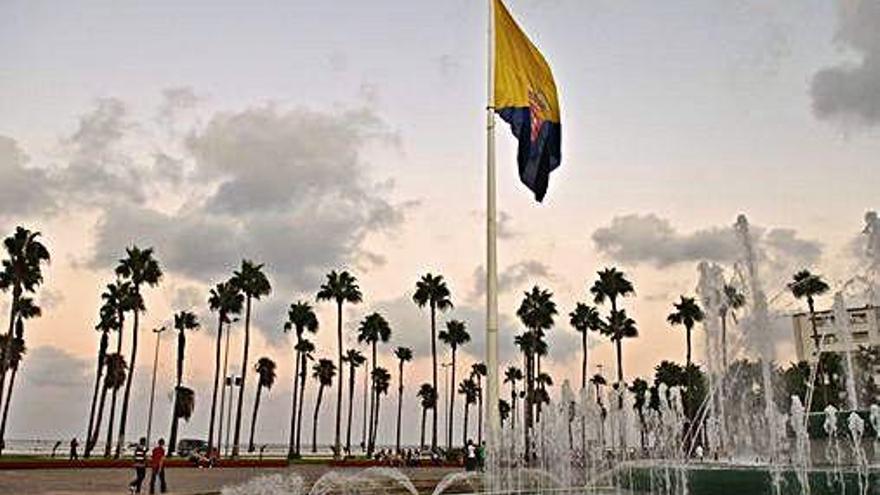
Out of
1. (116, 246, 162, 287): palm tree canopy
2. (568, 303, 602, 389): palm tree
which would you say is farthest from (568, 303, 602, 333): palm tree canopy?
(116, 246, 162, 287): palm tree canopy

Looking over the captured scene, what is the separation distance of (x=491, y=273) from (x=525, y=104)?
4303 mm

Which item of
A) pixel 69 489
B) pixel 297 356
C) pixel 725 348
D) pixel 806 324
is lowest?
pixel 69 489

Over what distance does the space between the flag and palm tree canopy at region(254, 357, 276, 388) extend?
74.1 m

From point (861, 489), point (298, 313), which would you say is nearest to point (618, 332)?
point (298, 313)

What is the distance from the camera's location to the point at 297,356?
78.7 m

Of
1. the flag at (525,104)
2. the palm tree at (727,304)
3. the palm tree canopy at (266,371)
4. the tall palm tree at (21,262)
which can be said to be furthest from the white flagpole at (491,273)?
the palm tree canopy at (266,371)

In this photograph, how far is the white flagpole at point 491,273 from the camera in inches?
661

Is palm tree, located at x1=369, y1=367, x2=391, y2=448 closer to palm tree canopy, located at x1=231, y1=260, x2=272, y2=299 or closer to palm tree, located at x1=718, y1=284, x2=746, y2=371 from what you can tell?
palm tree canopy, located at x1=231, y1=260, x2=272, y2=299

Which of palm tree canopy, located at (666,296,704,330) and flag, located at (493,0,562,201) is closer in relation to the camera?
flag, located at (493,0,562,201)

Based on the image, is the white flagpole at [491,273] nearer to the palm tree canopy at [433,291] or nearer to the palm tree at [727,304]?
the palm tree at [727,304]

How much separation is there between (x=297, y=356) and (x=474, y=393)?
45.4 metres

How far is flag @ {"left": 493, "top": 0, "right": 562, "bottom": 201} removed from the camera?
18984mm

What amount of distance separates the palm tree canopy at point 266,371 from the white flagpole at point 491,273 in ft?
245

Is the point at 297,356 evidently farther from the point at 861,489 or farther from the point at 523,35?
the point at 861,489
